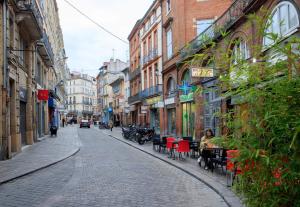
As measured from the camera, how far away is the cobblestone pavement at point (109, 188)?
7.04m

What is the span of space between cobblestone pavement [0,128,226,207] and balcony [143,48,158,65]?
72.8 ft

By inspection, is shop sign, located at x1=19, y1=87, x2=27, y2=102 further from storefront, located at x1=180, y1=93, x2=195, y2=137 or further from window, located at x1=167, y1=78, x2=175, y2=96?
window, located at x1=167, y1=78, x2=175, y2=96

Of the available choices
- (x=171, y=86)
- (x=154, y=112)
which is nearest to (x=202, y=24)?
(x=171, y=86)

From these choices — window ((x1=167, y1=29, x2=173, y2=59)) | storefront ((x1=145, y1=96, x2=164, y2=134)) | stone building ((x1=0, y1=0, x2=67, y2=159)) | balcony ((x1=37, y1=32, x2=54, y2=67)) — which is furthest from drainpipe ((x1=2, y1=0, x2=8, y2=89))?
storefront ((x1=145, y1=96, x2=164, y2=134))

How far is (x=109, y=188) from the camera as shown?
27.3 feet

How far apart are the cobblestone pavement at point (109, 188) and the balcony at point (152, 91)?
20048mm

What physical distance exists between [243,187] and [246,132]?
2.00 ft

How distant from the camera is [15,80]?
15.9 m

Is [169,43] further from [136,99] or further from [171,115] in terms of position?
[136,99]

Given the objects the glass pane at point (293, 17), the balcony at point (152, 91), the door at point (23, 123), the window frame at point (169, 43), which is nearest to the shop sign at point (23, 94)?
the door at point (23, 123)

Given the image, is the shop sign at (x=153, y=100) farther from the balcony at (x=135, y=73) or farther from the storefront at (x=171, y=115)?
the balcony at (x=135, y=73)

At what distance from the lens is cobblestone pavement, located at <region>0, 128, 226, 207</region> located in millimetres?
7039

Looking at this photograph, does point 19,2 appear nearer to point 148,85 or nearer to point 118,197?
point 118,197

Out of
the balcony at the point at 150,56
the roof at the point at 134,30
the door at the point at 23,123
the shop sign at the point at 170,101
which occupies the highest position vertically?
the roof at the point at 134,30
